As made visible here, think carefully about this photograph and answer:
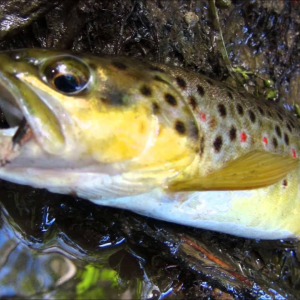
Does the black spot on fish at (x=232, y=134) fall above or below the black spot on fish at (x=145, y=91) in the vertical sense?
below

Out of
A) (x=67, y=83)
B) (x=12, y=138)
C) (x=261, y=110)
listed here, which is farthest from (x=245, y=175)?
(x=12, y=138)

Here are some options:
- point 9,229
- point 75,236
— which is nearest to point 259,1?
point 75,236

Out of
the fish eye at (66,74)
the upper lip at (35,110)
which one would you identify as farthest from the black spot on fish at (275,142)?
the upper lip at (35,110)

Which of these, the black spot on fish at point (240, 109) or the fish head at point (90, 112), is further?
the black spot on fish at point (240, 109)

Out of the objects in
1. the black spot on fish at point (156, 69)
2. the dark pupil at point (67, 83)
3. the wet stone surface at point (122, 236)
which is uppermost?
the dark pupil at point (67, 83)

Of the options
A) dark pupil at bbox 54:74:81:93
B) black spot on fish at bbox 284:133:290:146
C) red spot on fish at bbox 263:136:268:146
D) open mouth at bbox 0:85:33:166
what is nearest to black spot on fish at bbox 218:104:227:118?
red spot on fish at bbox 263:136:268:146

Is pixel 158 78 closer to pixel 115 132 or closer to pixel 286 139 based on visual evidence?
pixel 115 132

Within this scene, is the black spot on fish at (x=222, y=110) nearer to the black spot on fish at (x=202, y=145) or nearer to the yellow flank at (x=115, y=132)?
the black spot on fish at (x=202, y=145)
